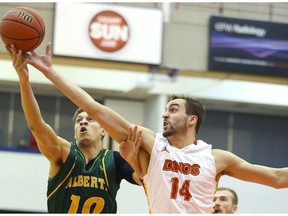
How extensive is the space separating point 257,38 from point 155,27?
8.57 feet

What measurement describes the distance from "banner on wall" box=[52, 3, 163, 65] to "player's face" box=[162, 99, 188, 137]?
30.9ft

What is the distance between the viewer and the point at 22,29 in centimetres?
497

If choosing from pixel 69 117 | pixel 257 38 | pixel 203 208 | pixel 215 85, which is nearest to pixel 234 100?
pixel 215 85

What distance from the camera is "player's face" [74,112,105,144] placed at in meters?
5.67

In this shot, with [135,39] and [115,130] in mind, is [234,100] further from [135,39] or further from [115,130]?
[115,130]

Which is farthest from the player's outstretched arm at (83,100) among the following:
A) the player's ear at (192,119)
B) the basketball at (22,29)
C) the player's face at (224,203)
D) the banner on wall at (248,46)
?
the banner on wall at (248,46)

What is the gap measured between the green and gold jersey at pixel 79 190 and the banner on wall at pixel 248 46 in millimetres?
9689

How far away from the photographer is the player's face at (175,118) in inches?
190

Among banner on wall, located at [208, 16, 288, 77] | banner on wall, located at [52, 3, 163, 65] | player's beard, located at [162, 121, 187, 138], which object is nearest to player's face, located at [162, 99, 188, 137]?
player's beard, located at [162, 121, 187, 138]

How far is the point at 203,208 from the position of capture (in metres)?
4.60

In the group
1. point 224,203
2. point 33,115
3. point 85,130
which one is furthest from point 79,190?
point 224,203

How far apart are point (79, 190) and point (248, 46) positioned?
34.4ft

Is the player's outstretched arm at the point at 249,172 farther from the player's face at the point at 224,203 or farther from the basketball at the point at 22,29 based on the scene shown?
the player's face at the point at 224,203

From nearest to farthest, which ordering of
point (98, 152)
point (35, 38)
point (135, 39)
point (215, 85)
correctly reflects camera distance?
point (35, 38) → point (98, 152) → point (135, 39) → point (215, 85)
